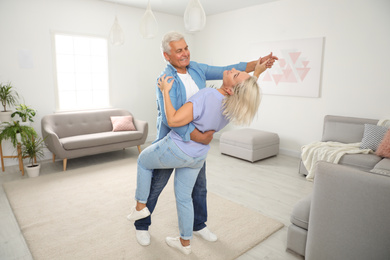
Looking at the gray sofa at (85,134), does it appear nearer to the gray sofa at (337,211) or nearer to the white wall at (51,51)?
the white wall at (51,51)

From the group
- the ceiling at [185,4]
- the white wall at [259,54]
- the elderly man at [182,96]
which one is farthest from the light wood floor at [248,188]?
the ceiling at [185,4]

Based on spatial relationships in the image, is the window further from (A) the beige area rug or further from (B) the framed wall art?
(B) the framed wall art

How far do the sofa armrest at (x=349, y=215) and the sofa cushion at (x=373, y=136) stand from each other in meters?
2.25

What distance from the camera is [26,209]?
2.75 m

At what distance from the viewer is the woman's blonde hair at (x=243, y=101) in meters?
1.58

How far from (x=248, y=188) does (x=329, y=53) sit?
99.3 inches

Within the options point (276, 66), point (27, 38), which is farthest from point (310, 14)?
point (27, 38)

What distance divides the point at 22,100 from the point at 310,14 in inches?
186

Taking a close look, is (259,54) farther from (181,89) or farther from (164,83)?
(164,83)

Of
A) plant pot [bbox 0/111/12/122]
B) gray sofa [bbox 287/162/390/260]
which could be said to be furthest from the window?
gray sofa [bbox 287/162/390/260]

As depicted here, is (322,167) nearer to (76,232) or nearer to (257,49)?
(76,232)

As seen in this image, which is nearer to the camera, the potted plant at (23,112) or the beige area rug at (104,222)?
the beige area rug at (104,222)

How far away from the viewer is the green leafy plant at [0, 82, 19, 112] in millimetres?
3765

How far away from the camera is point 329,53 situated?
4.20 meters
